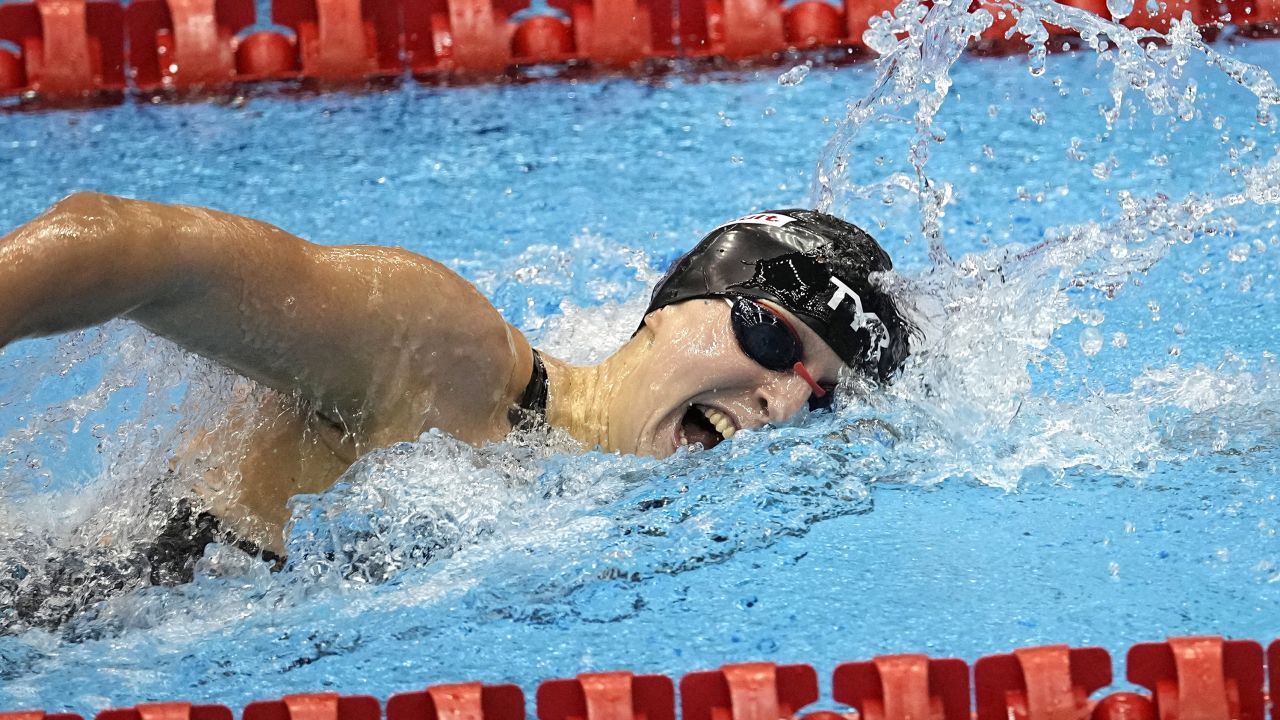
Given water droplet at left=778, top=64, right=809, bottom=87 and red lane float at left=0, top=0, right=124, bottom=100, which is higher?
red lane float at left=0, top=0, right=124, bottom=100

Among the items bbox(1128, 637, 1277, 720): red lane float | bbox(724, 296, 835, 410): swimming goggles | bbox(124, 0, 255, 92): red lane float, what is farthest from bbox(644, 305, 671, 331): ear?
bbox(124, 0, 255, 92): red lane float

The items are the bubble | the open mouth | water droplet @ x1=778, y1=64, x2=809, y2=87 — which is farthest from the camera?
water droplet @ x1=778, y1=64, x2=809, y2=87

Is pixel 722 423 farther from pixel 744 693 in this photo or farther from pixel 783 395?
pixel 744 693

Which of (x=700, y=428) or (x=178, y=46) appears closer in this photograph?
(x=700, y=428)

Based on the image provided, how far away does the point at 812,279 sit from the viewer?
2.29 metres

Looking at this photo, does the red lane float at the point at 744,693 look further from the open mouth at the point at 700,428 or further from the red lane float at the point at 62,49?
the red lane float at the point at 62,49

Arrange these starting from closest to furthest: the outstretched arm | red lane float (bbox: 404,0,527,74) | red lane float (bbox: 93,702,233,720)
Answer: the outstretched arm → red lane float (bbox: 93,702,233,720) → red lane float (bbox: 404,0,527,74)

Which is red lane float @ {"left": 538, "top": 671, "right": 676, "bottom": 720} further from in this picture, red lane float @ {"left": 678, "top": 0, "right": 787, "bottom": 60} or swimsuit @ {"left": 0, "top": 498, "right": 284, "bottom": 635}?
red lane float @ {"left": 678, "top": 0, "right": 787, "bottom": 60}

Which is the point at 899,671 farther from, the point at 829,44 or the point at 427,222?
the point at 829,44

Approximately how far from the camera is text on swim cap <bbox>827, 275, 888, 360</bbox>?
2.28m

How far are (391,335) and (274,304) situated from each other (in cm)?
20

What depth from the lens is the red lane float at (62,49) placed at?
15.0ft

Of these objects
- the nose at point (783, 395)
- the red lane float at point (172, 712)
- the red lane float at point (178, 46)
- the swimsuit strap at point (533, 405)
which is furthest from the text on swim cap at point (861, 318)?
the red lane float at point (178, 46)

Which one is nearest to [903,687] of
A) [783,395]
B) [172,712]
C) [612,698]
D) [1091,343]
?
[612,698]
